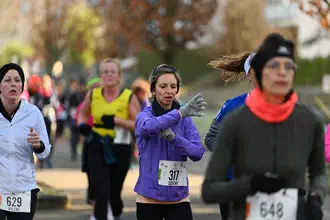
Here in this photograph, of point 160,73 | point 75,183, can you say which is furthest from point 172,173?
point 75,183

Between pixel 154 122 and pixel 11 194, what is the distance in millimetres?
1168

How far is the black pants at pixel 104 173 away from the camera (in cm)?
999

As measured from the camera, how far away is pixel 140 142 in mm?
7219

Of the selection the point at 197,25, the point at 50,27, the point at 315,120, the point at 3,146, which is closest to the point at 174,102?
the point at 3,146

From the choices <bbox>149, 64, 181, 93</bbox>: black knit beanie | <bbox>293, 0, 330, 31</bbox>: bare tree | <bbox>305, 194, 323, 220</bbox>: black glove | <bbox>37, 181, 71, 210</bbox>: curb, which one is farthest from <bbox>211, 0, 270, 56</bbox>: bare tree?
<bbox>305, 194, 323, 220</bbox>: black glove

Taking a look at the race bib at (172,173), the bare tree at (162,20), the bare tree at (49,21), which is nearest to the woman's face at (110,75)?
the race bib at (172,173)

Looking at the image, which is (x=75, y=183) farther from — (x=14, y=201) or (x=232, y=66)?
(x=232, y=66)

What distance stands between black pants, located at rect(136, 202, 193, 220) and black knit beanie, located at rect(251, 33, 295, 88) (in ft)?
8.10

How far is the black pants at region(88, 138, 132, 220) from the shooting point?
9.99 meters

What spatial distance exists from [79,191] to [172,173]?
8.14 meters

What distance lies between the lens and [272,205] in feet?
15.7

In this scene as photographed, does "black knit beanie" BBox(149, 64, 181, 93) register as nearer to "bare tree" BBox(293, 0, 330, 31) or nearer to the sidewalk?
the sidewalk

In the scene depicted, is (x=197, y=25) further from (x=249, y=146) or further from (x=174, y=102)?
(x=249, y=146)

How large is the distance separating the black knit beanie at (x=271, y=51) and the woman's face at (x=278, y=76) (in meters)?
0.03
